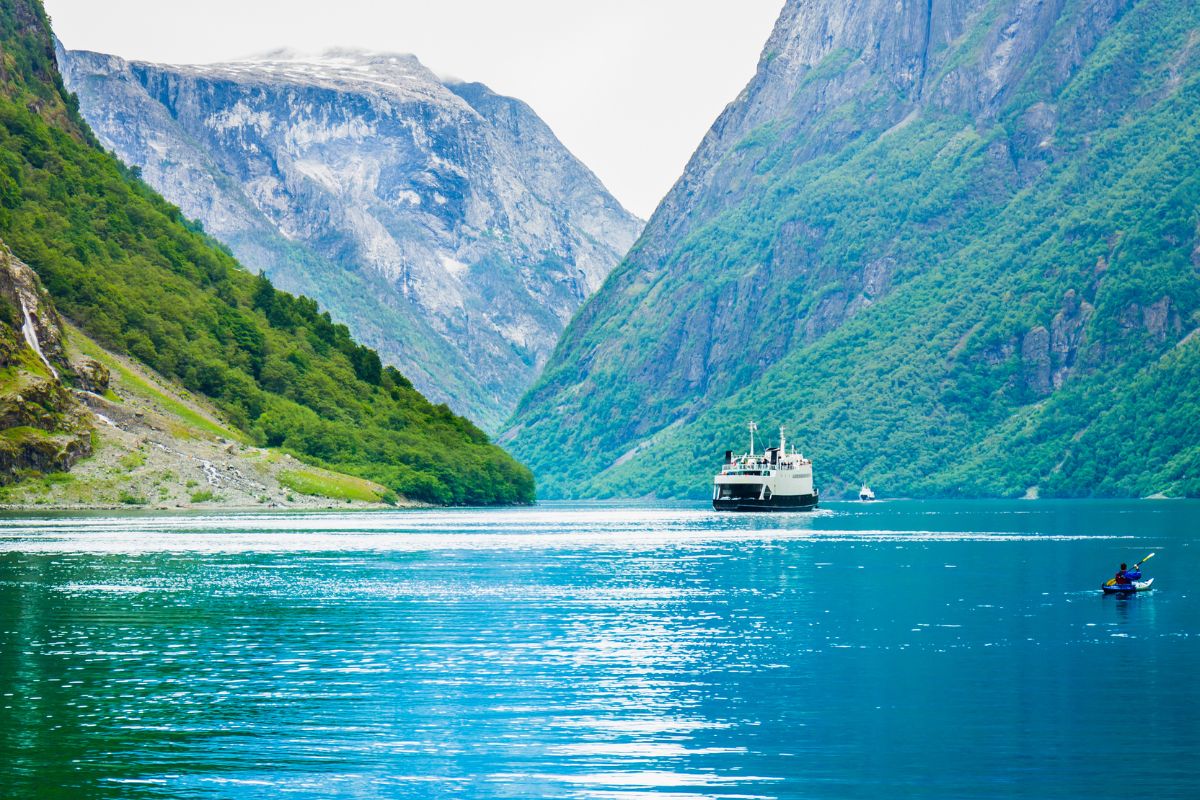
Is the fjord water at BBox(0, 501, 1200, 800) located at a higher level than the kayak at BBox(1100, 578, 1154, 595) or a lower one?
lower

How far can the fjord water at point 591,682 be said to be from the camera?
4034 centimetres

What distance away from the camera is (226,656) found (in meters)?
62.6

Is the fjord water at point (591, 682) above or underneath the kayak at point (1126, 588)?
underneath

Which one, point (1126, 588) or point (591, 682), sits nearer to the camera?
point (591, 682)

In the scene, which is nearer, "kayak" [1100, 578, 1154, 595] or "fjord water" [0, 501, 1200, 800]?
"fjord water" [0, 501, 1200, 800]

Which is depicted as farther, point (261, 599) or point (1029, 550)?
point (1029, 550)

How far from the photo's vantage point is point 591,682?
55906mm

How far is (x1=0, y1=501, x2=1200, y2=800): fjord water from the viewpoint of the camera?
40.3 metres

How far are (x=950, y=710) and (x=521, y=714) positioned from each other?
1362cm

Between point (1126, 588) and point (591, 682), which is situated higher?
point (1126, 588)

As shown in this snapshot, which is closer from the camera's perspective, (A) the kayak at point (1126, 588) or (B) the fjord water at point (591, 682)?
(B) the fjord water at point (591, 682)

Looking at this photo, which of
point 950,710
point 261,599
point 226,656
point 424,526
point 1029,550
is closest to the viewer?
point 950,710

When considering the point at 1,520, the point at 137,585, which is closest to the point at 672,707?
the point at 137,585

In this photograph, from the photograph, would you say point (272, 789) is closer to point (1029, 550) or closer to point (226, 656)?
point (226, 656)
